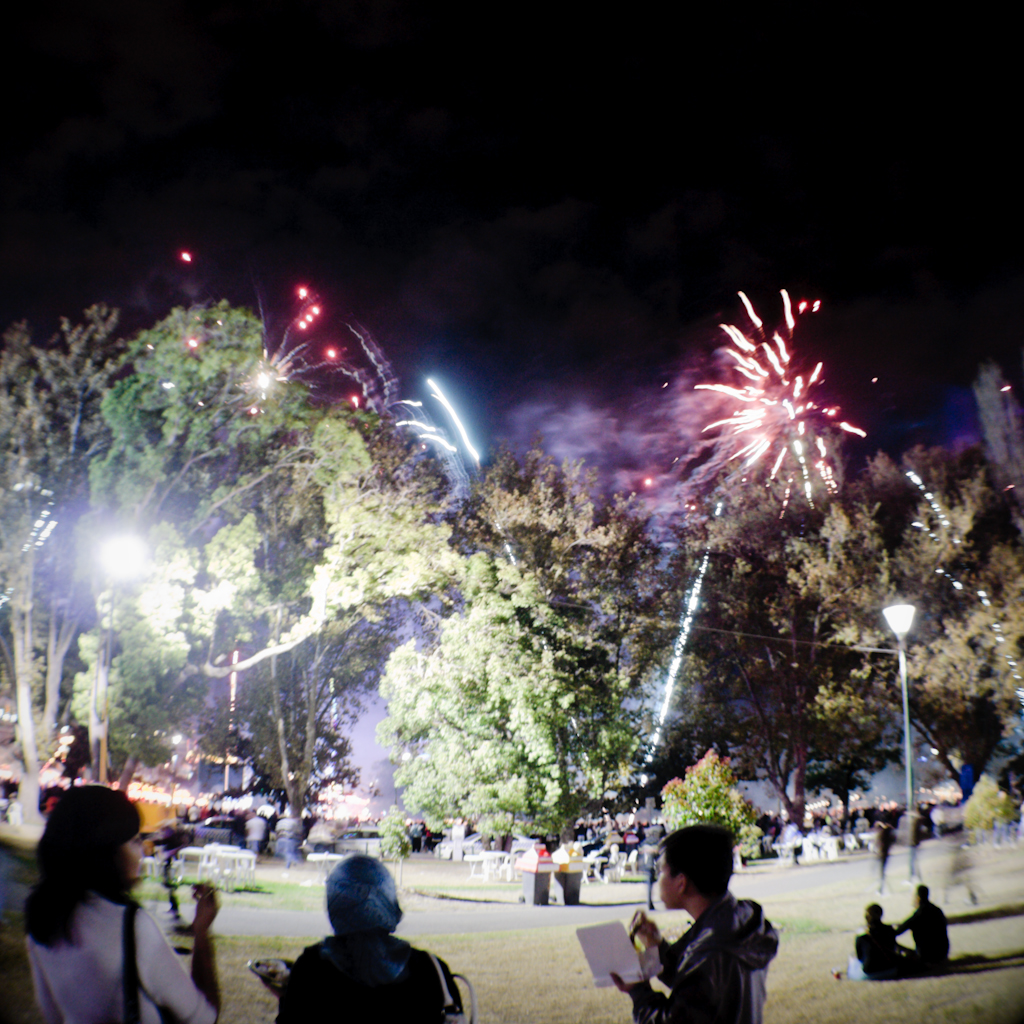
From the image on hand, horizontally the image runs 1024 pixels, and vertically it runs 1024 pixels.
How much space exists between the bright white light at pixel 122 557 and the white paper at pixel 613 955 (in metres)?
9.26

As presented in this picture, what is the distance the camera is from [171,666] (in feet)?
36.5

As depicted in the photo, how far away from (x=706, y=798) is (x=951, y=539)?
519 inches

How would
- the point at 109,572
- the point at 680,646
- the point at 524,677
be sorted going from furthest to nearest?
the point at 680,646 < the point at 524,677 < the point at 109,572

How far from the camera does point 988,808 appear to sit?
1485 centimetres

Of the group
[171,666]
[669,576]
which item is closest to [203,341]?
[171,666]

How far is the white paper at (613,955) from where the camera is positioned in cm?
287

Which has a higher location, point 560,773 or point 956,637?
point 956,637

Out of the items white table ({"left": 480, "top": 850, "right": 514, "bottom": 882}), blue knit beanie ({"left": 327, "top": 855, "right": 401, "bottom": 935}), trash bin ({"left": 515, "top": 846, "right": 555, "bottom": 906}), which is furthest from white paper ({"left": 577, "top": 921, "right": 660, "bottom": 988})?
white table ({"left": 480, "top": 850, "right": 514, "bottom": 882})

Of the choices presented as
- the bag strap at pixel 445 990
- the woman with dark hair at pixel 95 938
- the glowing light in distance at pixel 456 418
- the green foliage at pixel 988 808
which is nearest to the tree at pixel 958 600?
the green foliage at pixel 988 808

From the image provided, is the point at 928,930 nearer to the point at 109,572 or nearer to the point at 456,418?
the point at 109,572

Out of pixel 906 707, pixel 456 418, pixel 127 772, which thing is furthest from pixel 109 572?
pixel 906 707

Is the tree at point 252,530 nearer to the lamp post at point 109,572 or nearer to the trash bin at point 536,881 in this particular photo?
the lamp post at point 109,572

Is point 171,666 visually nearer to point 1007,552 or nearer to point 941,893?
point 941,893

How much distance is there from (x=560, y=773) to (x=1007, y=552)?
14641 mm
